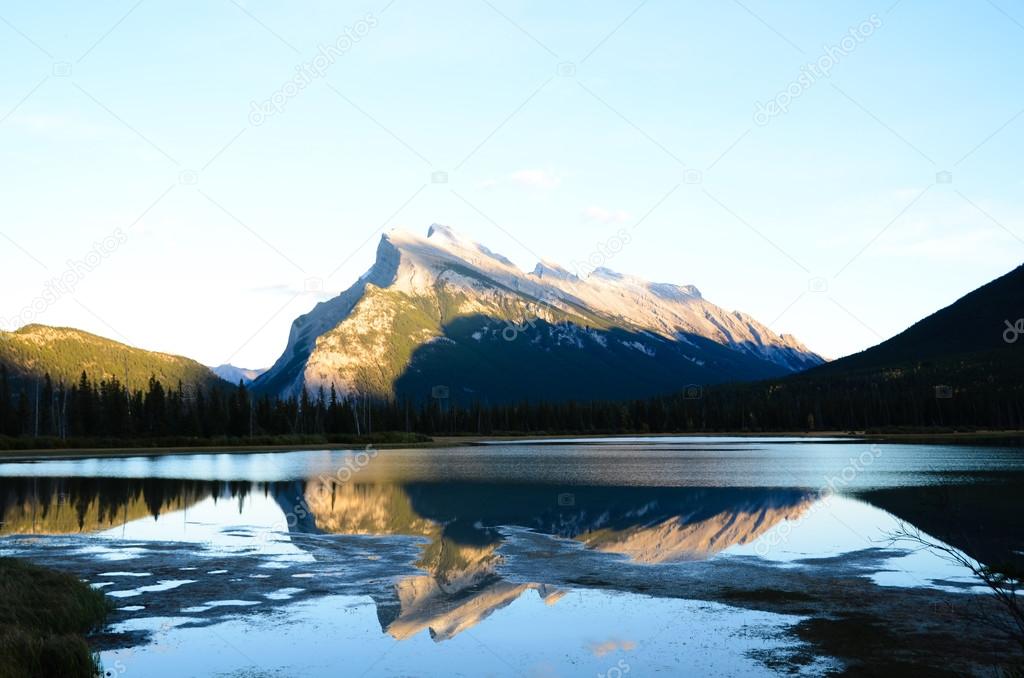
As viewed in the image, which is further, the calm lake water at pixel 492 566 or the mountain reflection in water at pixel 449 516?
the mountain reflection in water at pixel 449 516

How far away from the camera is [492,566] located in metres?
33.5

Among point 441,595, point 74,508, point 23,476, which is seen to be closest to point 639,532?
point 441,595

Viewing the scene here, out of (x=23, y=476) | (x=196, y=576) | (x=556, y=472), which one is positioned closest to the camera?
(x=196, y=576)

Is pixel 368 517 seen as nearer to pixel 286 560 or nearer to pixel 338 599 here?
pixel 286 560

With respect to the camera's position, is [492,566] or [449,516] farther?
[449,516]

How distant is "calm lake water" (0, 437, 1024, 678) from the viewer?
69.3ft

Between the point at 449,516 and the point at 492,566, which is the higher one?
the point at 449,516

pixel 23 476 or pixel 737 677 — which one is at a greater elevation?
pixel 23 476

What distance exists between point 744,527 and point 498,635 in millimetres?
23540

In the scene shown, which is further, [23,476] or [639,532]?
[23,476]

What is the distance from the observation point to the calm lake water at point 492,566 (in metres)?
21.1

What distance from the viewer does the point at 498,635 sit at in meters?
23.2

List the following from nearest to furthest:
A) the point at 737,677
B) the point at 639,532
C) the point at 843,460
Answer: the point at 737,677 → the point at 639,532 → the point at 843,460

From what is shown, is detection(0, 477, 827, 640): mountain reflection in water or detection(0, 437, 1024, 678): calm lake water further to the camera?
detection(0, 477, 827, 640): mountain reflection in water
